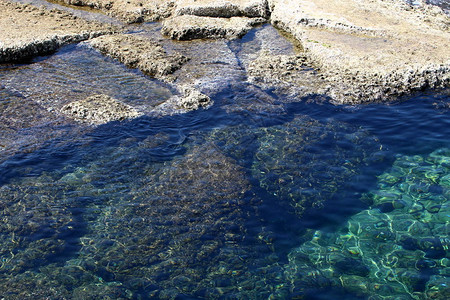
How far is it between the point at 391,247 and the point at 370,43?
550cm

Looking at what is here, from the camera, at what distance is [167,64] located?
8930mm

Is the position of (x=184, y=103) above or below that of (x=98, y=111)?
above

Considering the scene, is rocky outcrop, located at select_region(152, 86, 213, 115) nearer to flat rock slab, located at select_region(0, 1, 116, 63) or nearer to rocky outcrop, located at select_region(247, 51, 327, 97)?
rocky outcrop, located at select_region(247, 51, 327, 97)

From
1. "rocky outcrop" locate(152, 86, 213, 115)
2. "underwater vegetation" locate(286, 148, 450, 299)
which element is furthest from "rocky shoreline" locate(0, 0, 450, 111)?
"underwater vegetation" locate(286, 148, 450, 299)

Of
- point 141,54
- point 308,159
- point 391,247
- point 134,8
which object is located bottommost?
point 391,247

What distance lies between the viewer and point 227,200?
5.78 m

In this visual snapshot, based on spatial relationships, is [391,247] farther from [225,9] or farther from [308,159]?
[225,9]

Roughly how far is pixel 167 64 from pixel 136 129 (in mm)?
2271

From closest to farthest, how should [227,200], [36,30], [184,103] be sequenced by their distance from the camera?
[227,200] → [184,103] → [36,30]

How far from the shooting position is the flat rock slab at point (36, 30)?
31.1 ft

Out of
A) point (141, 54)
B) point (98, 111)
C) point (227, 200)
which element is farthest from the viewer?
point (141, 54)

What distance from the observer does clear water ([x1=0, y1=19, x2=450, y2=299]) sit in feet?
15.7

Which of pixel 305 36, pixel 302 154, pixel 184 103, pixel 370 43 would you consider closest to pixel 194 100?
pixel 184 103

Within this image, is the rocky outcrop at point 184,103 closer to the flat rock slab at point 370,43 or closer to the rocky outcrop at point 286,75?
the rocky outcrop at point 286,75
